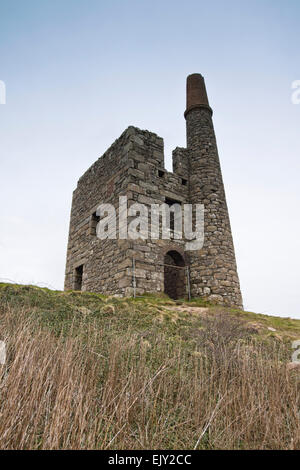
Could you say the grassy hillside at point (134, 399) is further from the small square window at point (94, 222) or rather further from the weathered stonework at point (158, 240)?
the small square window at point (94, 222)

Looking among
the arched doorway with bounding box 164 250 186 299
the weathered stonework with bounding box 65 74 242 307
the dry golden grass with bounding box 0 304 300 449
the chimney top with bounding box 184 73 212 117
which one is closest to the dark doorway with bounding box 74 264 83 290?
the weathered stonework with bounding box 65 74 242 307

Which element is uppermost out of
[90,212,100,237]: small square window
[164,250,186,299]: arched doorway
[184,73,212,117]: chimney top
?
[184,73,212,117]: chimney top

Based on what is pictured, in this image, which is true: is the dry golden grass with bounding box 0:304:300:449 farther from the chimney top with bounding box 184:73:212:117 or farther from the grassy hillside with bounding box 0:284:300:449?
the chimney top with bounding box 184:73:212:117

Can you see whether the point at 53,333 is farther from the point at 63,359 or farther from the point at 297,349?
the point at 297,349

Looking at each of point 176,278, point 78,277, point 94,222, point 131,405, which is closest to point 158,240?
point 176,278

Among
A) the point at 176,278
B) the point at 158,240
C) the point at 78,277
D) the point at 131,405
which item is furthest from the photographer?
the point at 78,277

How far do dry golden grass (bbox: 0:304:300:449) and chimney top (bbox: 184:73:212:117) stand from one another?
36.5ft

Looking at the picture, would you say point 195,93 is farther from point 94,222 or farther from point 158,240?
point 158,240

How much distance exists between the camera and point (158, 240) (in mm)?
9039

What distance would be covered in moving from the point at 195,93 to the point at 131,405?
12785mm

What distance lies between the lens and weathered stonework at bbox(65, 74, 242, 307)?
28.2 ft

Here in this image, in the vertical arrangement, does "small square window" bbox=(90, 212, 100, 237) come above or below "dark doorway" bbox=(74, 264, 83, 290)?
above

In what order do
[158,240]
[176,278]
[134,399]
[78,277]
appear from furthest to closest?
1. [78,277]
2. [176,278]
3. [158,240]
4. [134,399]

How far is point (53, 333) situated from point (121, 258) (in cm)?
494
